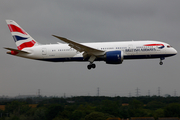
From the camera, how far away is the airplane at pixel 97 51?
38.0 meters

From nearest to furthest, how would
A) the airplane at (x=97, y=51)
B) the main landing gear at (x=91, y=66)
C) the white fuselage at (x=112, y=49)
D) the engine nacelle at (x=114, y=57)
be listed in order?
the engine nacelle at (x=114, y=57), the airplane at (x=97, y=51), the white fuselage at (x=112, y=49), the main landing gear at (x=91, y=66)

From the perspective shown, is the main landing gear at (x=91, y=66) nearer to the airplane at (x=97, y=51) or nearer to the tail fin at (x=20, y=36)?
the airplane at (x=97, y=51)

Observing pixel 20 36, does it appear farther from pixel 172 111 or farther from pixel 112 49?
pixel 172 111

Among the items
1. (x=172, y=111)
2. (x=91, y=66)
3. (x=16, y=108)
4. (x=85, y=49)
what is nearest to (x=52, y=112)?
(x=16, y=108)

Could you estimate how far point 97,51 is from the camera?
3834 cm

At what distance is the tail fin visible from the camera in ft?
143

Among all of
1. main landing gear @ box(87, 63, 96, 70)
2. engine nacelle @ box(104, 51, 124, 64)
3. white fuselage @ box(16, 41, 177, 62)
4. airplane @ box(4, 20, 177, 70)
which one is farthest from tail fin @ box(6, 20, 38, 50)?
engine nacelle @ box(104, 51, 124, 64)

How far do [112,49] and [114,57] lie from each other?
2.06 meters

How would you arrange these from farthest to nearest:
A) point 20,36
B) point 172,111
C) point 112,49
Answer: point 172,111
point 20,36
point 112,49

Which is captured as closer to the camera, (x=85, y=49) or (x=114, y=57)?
(x=114, y=57)

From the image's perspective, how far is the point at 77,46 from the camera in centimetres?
3781

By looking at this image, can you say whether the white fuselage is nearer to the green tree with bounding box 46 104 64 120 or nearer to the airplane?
the airplane

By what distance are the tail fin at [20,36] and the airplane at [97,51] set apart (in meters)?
1.15

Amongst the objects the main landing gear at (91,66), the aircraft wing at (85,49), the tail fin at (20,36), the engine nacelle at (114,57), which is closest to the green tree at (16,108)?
the tail fin at (20,36)
